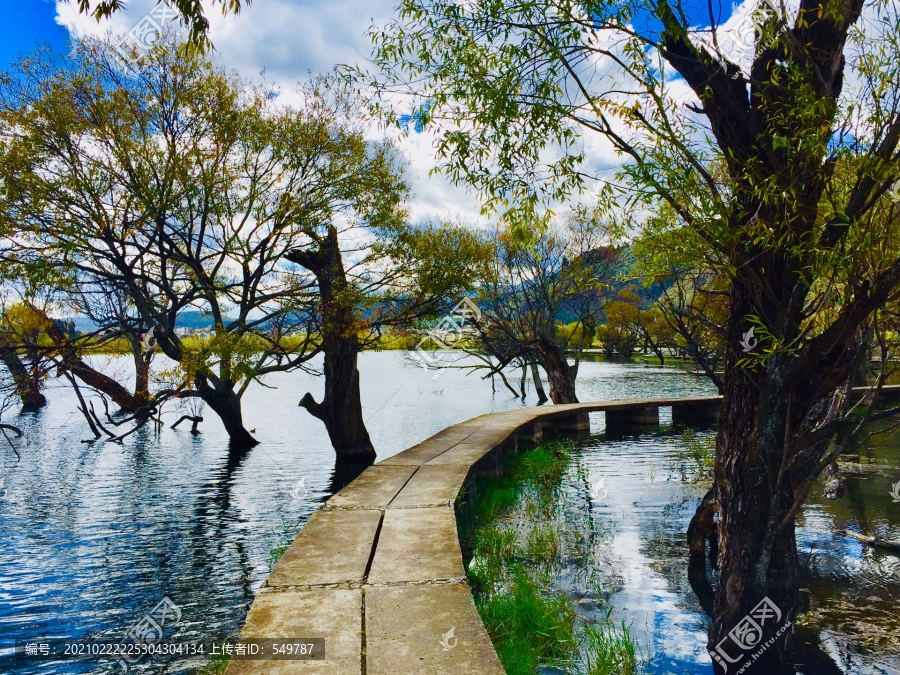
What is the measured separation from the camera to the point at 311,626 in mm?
4309

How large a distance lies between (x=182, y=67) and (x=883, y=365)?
17.0m

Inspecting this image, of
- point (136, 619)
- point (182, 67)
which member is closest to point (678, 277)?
point (136, 619)

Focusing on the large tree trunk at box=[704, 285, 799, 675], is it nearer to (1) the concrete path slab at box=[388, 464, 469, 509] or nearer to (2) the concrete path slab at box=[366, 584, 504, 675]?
(2) the concrete path slab at box=[366, 584, 504, 675]

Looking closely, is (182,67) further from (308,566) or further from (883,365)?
(883,365)

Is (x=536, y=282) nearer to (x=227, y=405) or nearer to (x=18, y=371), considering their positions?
(x=227, y=405)

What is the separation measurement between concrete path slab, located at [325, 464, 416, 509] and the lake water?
1.96 metres

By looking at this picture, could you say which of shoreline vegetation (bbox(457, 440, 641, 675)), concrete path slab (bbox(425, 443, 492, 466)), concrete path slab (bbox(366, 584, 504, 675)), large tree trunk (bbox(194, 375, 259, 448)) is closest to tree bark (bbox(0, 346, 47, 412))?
large tree trunk (bbox(194, 375, 259, 448))

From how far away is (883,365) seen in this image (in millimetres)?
5410

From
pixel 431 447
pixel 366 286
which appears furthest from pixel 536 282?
pixel 431 447

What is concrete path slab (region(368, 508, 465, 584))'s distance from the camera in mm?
5270

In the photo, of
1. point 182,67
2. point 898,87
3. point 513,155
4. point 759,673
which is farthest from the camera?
point 182,67

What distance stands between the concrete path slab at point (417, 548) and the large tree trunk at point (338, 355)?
10846 mm

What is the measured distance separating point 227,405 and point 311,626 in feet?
61.5

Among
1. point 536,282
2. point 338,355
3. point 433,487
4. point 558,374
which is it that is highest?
point 536,282
